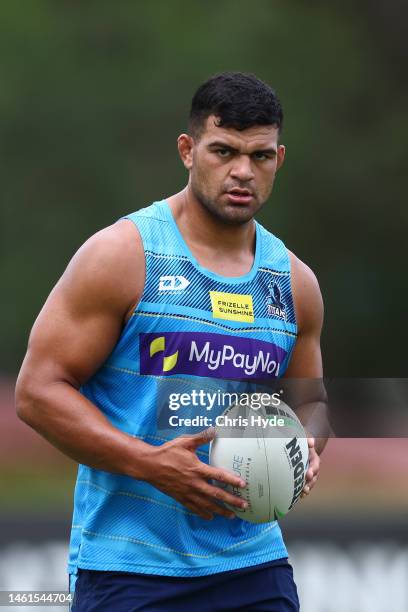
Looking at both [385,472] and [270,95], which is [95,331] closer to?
[270,95]

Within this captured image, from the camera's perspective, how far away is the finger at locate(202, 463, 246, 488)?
262 cm

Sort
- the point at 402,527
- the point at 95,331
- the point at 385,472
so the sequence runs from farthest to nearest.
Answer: the point at 385,472
the point at 402,527
the point at 95,331

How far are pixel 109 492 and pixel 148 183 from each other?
6525 mm

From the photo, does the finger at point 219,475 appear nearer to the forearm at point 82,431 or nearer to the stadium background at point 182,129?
the forearm at point 82,431

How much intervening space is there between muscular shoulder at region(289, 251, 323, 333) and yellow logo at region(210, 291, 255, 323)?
22 centimetres

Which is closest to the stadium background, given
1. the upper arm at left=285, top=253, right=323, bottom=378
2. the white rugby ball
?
the upper arm at left=285, top=253, right=323, bottom=378

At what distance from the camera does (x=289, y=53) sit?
10305 millimetres

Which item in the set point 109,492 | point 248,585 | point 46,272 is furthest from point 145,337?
point 46,272

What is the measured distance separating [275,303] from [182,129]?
666 centimetres

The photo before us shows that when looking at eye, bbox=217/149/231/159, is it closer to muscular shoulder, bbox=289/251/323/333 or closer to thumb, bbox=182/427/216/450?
muscular shoulder, bbox=289/251/323/333

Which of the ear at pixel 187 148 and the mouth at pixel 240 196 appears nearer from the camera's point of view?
the mouth at pixel 240 196

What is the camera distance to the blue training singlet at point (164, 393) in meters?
2.83

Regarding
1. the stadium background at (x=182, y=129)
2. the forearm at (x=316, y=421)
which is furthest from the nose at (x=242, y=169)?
the stadium background at (x=182, y=129)

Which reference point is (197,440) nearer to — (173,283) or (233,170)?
(173,283)
